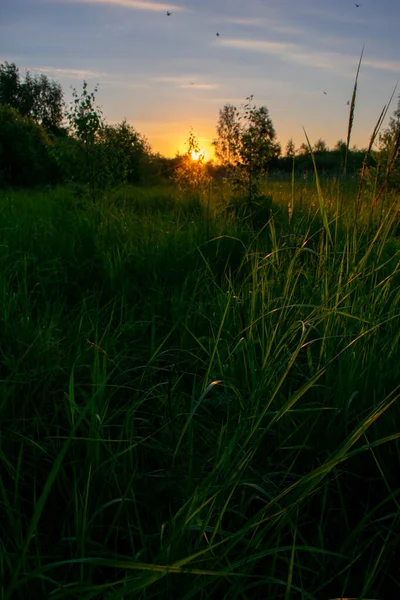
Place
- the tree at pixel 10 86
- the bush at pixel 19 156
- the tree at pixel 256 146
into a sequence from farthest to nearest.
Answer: the tree at pixel 10 86 < the bush at pixel 19 156 < the tree at pixel 256 146

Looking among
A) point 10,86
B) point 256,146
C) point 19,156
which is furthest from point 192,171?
point 10,86

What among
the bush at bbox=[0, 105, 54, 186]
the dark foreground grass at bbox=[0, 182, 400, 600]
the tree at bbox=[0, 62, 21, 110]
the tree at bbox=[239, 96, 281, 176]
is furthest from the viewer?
the tree at bbox=[0, 62, 21, 110]

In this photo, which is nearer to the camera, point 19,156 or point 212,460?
point 212,460

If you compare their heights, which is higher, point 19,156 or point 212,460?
point 19,156

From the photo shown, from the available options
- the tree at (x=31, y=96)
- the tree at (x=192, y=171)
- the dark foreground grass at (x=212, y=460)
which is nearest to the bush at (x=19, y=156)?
the tree at (x=192, y=171)

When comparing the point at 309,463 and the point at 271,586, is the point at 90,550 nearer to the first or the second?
the point at 271,586

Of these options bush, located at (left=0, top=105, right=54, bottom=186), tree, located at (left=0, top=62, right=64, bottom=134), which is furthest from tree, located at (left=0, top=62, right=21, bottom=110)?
bush, located at (left=0, top=105, right=54, bottom=186)

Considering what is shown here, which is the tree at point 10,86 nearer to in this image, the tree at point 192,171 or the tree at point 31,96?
the tree at point 31,96

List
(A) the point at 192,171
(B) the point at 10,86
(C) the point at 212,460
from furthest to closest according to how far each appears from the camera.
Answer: (B) the point at 10,86
(A) the point at 192,171
(C) the point at 212,460

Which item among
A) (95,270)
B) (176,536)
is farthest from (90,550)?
(95,270)

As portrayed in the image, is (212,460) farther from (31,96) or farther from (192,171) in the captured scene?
(31,96)

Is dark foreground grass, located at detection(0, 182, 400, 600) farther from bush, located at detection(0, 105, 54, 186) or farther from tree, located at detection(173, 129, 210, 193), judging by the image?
bush, located at detection(0, 105, 54, 186)

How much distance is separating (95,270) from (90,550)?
2.07 m

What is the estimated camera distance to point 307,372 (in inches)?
62.3
